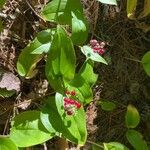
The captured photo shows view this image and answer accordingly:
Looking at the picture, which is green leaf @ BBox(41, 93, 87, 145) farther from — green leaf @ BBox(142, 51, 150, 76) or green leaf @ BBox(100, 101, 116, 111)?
green leaf @ BBox(142, 51, 150, 76)

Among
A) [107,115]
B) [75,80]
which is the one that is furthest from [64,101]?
[107,115]

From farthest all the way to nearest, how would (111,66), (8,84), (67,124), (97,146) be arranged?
(111,66), (97,146), (8,84), (67,124)

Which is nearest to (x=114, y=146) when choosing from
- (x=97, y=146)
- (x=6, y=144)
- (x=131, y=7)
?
(x=97, y=146)

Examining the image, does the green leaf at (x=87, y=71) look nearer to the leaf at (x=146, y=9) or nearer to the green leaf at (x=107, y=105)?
the green leaf at (x=107, y=105)

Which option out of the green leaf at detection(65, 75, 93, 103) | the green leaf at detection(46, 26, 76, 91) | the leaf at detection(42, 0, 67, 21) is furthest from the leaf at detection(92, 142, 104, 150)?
the leaf at detection(42, 0, 67, 21)

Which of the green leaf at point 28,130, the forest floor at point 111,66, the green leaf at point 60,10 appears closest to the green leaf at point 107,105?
the forest floor at point 111,66

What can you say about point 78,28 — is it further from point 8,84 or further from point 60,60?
point 8,84

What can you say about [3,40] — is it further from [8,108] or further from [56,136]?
[56,136]
